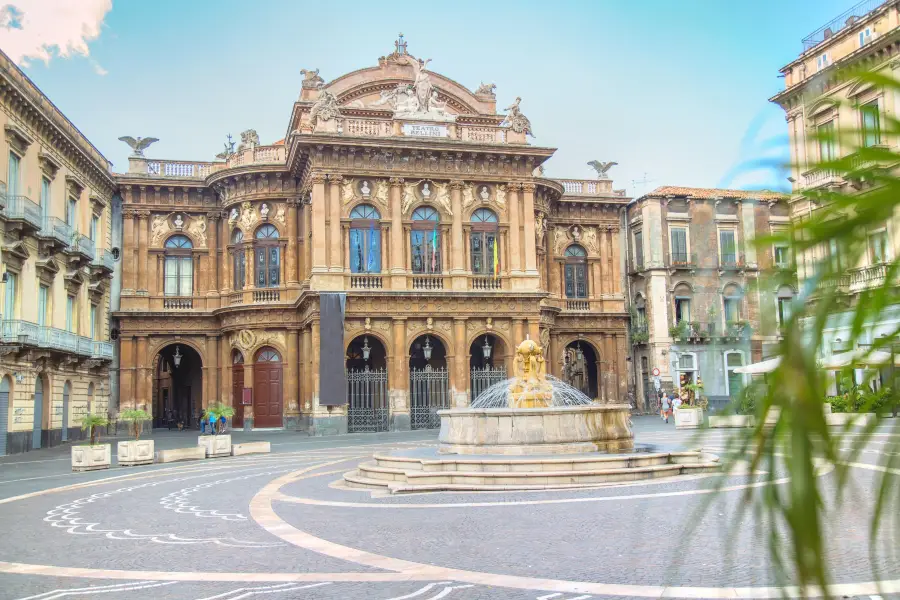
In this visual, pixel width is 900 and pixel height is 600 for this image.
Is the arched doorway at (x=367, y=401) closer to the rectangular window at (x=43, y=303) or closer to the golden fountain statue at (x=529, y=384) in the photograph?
the rectangular window at (x=43, y=303)

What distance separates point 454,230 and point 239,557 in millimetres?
25318

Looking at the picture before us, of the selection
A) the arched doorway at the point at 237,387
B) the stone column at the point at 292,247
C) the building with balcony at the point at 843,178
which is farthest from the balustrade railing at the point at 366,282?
the building with balcony at the point at 843,178

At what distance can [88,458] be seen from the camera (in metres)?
20.0

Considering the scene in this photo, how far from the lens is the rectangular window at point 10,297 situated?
25.9 meters

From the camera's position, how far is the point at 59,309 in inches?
Result: 1204

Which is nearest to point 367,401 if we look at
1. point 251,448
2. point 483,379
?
point 483,379

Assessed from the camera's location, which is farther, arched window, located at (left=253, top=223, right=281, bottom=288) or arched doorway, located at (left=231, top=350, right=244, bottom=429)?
arched doorway, located at (left=231, top=350, right=244, bottom=429)

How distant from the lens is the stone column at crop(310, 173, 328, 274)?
3175cm

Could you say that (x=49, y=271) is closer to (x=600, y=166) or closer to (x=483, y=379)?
(x=483, y=379)

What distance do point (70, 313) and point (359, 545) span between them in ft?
87.1

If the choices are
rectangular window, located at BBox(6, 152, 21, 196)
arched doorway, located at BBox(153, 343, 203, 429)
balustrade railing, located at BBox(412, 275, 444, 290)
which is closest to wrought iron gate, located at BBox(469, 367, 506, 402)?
balustrade railing, located at BBox(412, 275, 444, 290)

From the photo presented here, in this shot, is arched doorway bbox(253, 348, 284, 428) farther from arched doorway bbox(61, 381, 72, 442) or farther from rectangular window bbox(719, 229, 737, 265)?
rectangular window bbox(719, 229, 737, 265)

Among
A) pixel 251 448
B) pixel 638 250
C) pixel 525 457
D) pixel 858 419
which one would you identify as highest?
pixel 638 250

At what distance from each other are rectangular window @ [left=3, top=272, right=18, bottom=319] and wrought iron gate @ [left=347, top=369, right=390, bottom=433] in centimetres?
1159
